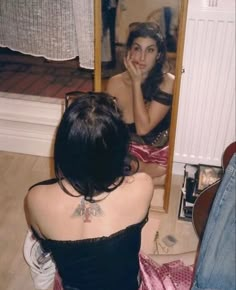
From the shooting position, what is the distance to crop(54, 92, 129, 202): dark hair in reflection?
3.27 feet

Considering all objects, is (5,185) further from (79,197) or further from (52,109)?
(79,197)

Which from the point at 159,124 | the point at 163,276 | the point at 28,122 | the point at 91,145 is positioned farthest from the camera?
the point at 28,122

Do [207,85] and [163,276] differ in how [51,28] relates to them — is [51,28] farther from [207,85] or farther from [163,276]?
[163,276]

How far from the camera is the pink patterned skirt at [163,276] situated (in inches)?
51.9

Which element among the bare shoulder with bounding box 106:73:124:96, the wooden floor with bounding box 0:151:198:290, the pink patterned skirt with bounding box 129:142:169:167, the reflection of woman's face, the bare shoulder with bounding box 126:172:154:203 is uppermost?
the reflection of woman's face

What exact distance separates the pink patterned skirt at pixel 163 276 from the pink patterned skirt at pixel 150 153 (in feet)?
2.08

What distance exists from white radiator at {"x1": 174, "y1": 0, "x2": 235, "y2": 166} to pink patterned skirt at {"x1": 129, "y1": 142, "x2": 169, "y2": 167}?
17cm

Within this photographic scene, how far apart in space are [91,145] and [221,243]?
382 millimetres

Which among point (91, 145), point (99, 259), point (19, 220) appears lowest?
point (19, 220)

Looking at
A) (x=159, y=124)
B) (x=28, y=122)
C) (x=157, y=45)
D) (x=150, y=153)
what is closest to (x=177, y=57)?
(x=157, y=45)

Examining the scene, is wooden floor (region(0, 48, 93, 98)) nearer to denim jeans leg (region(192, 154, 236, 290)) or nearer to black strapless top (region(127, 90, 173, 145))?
black strapless top (region(127, 90, 173, 145))

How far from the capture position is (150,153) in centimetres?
196

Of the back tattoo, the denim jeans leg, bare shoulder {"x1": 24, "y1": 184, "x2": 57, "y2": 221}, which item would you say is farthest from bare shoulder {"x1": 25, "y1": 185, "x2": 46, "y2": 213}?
the denim jeans leg

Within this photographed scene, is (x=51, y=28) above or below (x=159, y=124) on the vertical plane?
above
